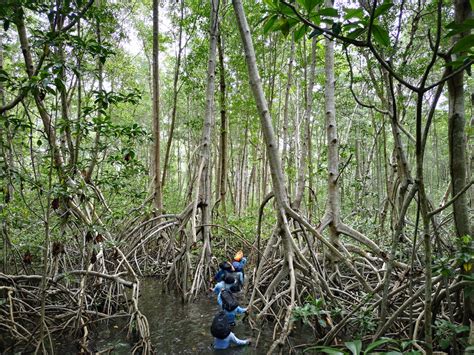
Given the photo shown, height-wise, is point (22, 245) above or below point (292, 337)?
above

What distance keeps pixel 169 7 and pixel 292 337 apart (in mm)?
8263

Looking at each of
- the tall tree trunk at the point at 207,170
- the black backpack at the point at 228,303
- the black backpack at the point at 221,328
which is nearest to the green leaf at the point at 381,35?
the black backpack at the point at 221,328

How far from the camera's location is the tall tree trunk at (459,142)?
1921 mm

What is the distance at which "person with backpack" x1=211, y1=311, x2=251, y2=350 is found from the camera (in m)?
3.54

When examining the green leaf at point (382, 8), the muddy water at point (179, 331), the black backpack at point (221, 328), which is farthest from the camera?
the muddy water at point (179, 331)

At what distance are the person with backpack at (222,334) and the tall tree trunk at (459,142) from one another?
2.25 metres

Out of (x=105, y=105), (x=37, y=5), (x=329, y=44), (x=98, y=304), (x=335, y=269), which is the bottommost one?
(x=98, y=304)

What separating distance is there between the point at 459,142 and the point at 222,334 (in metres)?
2.87

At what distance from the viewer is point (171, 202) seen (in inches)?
446

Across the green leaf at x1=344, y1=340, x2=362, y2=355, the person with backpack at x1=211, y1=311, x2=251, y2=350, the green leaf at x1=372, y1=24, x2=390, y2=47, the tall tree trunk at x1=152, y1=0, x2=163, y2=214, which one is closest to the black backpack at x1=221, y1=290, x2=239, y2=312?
the person with backpack at x1=211, y1=311, x2=251, y2=350

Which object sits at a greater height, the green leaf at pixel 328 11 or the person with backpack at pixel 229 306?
the green leaf at pixel 328 11

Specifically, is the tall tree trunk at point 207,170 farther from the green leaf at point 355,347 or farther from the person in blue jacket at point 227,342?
the green leaf at point 355,347

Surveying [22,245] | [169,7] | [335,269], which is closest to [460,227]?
[335,269]

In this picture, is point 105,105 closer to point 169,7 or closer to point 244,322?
point 244,322
